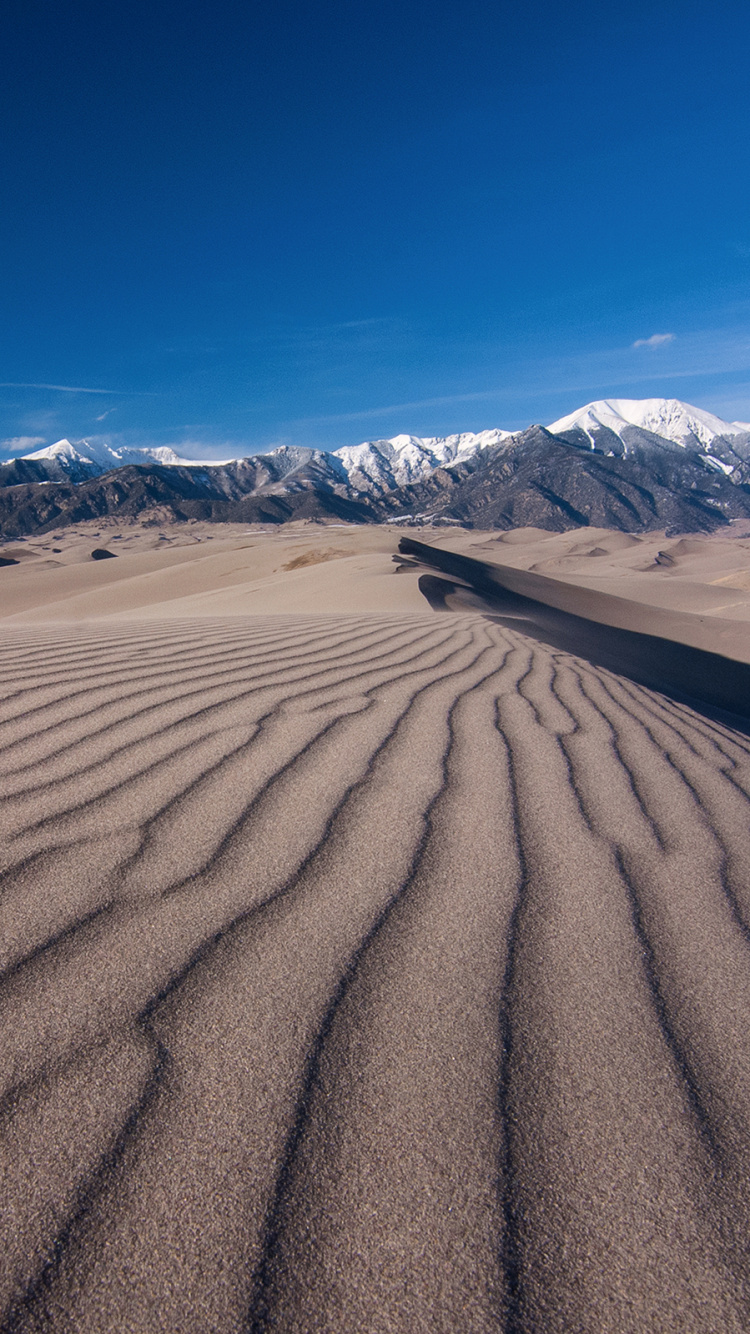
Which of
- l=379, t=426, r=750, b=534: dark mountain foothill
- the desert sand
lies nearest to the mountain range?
l=379, t=426, r=750, b=534: dark mountain foothill

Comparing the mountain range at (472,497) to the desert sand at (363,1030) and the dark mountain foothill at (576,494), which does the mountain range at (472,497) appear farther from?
the desert sand at (363,1030)

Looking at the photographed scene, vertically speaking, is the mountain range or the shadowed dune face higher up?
the shadowed dune face

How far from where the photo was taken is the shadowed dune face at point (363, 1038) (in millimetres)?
767

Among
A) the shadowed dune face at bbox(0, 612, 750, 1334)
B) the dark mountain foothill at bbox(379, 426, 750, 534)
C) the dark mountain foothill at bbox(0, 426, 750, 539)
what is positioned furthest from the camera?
the dark mountain foothill at bbox(379, 426, 750, 534)

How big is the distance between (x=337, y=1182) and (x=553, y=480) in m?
183

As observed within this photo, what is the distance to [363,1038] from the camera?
110 cm

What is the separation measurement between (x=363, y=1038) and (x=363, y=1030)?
0.02m

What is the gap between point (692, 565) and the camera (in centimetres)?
2672

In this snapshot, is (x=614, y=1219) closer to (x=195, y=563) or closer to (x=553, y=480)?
(x=195, y=563)

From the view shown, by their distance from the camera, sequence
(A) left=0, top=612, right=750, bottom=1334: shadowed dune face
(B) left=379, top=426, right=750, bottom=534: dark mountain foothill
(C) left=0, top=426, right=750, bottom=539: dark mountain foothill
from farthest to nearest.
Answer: (B) left=379, top=426, right=750, bottom=534: dark mountain foothill < (C) left=0, top=426, right=750, bottom=539: dark mountain foothill < (A) left=0, top=612, right=750, bottom=1334: shadowed dune face

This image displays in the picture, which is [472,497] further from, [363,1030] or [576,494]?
[363,1030]

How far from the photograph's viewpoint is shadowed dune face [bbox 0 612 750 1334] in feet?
2.52

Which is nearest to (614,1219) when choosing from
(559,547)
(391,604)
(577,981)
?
(577,981)

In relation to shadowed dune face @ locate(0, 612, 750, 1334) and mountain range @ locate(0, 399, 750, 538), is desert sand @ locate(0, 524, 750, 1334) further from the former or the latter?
mountain range @ locate(0, 399, 750, 538)
